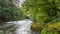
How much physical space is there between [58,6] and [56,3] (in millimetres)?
137

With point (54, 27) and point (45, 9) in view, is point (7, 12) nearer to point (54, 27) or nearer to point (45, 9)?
point (45, 9)

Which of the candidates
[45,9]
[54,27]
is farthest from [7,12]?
[54,27]

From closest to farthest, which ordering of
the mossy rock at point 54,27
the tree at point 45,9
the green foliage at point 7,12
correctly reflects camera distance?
the mossy rock at point 54,27 < the tree at point 45,9 < the green foliage at point 7,12

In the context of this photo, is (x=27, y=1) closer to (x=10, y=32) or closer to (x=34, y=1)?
(x=34, y=1)

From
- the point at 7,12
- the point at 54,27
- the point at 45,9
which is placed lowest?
the point at 7,12

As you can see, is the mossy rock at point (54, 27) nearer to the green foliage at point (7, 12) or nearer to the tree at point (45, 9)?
the tree at point (45, 9)

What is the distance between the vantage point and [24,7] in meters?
6.04

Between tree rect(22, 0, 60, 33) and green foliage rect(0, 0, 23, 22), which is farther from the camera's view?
green foliage rect(0, 0, 23, 22)

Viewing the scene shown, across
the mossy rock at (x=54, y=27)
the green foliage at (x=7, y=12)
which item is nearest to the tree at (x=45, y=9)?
the mossy rock at (x=54, y=27)

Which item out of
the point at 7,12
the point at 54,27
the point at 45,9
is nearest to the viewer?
the point at 54,27

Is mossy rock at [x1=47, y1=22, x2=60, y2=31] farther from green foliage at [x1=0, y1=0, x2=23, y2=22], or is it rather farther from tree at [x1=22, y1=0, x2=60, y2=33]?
green foliage at [x1=0, y1=0, x2=23, y2=22]

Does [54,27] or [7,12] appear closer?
[54,27]

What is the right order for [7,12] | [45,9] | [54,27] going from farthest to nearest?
1. [7,12]
2. [45,9]
3. [54,27]

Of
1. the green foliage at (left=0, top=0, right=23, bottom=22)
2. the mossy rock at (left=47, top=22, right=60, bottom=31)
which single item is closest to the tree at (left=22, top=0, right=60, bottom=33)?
the mossy rock at (left=47, top=22, right=60, bottom=31)
